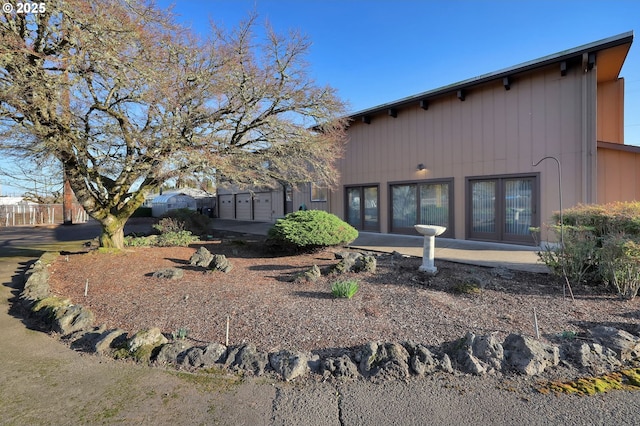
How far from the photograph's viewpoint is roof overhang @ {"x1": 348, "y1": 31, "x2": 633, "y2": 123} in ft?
25.6

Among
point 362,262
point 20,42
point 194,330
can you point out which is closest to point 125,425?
point 194,330

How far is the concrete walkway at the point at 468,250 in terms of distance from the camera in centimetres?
710

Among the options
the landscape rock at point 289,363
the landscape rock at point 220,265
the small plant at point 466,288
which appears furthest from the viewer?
the landscape rock at point 220,265

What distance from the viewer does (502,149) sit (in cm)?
983

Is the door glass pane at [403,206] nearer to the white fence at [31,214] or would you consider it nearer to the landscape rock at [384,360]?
the landscape rock at [384,360]

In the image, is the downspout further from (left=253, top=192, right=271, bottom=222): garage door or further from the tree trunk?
(left=253, top=192, right=271, bottom=222): garage door

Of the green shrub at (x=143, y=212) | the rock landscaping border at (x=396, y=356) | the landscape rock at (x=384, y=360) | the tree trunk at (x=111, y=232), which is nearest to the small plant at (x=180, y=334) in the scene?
the rock landscaping border at (x=396, y=356)

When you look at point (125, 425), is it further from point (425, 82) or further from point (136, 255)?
point (425, 82)

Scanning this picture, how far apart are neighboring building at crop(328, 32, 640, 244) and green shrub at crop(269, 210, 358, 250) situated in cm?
448

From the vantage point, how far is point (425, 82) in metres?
12.2

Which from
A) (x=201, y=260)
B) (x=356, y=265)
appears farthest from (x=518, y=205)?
(x=201, y=260)

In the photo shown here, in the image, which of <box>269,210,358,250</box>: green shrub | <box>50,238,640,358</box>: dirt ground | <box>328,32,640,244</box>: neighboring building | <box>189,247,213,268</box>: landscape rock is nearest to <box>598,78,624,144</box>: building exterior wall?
<box>328,32,640,244</box>: neighboring building

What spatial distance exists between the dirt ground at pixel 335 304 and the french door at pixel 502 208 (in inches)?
157

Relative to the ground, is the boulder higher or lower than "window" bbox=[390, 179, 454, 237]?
lower
